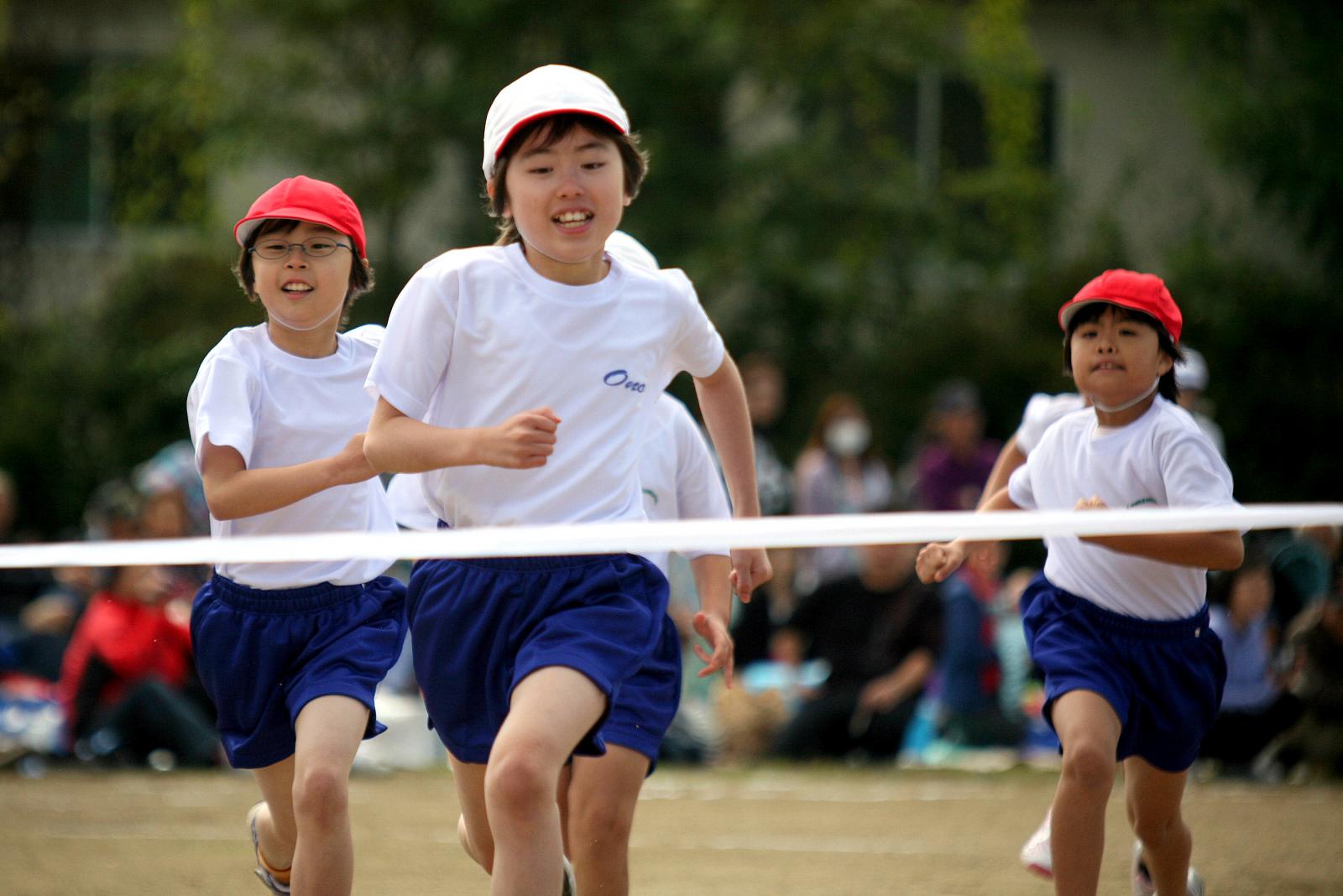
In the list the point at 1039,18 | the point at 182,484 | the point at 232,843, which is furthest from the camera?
the point at 1039,18

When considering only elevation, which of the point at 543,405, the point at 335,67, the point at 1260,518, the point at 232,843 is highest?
the point at 335,67

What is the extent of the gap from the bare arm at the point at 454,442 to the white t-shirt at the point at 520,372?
75 millimetres

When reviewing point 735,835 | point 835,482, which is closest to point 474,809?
point 735,835

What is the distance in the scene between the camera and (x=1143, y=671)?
15.6ft

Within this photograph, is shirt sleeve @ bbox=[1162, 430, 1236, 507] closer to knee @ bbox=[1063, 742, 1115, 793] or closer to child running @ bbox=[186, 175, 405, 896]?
knee @ bbox=[1063, 742, 1115, 793]

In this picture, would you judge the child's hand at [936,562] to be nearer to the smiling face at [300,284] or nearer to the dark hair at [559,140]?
the dark hair at [559,140]

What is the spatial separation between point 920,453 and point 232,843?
6.55 meters

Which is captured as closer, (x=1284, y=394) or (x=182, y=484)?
(x=182, y=484)

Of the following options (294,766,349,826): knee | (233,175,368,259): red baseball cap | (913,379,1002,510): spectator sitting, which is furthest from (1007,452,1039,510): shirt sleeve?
(913,379,1002,510): spectator sitting

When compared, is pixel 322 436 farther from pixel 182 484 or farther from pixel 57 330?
pixel 57 330

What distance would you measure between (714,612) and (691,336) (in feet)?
3.11

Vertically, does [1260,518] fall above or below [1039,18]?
below

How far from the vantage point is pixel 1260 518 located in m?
4.29

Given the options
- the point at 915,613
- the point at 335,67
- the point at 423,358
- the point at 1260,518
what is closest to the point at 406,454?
the point at 423,358
